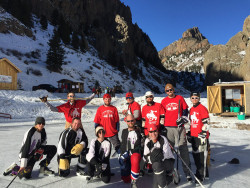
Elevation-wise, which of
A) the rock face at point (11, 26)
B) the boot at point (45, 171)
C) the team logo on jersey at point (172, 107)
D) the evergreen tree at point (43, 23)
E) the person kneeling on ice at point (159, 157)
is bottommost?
the boot at point (45, 171)

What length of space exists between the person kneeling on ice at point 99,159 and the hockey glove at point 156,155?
108 centimetres

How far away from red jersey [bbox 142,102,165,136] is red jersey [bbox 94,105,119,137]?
81cm

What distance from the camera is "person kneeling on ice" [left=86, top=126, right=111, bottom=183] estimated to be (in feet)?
12.0

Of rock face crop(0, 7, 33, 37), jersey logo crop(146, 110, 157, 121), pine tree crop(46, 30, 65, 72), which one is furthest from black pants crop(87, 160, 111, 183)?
rock face crop(0, 7, 33, 37)

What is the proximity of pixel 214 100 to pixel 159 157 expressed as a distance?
12470 mm

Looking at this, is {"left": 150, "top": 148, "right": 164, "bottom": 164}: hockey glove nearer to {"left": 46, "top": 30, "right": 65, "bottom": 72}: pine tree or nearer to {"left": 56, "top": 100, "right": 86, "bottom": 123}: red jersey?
{"left": 56, "top": 100, "right": 86, "bottom": 123}: red jersey

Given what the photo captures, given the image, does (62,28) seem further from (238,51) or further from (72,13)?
(238,51)

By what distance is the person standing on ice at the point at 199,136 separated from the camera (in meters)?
3.63

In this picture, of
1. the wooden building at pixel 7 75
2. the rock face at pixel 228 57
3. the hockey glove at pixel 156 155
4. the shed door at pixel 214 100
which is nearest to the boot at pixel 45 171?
the hockey glove at pixel 156 155

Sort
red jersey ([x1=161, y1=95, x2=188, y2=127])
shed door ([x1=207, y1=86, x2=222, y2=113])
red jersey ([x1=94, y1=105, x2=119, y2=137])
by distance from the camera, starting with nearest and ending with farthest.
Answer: red jersey ([x1=161, y1=95, x2=188, y2=127]), red jersey ([x1=94, y1=105, x2=119, y2=137]), shed door ([x1=207, y1=86, x2=222, y2=113])

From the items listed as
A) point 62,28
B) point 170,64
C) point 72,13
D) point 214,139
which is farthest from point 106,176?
point 170,64

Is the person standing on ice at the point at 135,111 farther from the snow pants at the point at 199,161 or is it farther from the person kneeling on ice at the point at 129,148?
the snow pants at the point at 199,161

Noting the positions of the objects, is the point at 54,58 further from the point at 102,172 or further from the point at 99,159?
the point at 102,172

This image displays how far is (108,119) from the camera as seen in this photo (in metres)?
4.40
